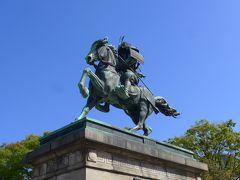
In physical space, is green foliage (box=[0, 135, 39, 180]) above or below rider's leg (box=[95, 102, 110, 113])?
above

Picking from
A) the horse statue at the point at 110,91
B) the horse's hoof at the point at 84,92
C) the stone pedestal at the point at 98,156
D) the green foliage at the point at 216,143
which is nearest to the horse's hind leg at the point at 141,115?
the horse statue at the point at 110,91

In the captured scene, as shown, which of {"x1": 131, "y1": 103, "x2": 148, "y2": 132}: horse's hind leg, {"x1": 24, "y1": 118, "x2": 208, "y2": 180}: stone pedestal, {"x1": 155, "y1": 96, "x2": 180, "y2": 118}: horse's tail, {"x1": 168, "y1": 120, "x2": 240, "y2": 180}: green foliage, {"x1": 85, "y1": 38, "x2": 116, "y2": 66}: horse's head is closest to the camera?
{"x1": 24, "y1": 118, "x2": 208, "y2": 180}: stone pedestal

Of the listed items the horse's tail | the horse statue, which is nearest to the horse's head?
the horse statue

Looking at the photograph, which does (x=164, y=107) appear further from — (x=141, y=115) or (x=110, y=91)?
(x=110, y=91)

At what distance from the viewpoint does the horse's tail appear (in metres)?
12.6

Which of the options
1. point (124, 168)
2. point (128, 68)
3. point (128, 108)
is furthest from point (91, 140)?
point (128, 68)

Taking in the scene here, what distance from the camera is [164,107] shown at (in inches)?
504

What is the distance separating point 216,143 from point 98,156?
22.9 meters

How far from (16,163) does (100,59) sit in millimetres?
21499

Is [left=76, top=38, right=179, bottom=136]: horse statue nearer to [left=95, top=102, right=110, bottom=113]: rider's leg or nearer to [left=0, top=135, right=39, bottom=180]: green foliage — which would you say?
[left=95, top=102, right=110, bottom=113]: rider's leg

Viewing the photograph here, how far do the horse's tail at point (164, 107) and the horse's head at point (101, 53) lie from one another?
230cm

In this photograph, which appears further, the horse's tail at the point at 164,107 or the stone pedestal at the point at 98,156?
the horse's tail at the point at 164,107

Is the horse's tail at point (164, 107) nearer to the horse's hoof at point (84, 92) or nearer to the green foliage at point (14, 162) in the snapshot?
the horse's hoof at point (84, 92)

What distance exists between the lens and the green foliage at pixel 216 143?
29359mm
